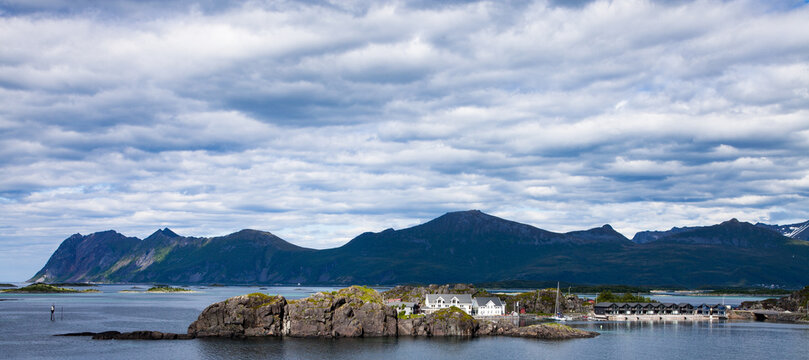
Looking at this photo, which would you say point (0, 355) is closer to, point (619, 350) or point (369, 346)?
point (369, 346)

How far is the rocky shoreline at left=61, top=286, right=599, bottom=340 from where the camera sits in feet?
400

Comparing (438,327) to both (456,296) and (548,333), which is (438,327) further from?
(456,296)

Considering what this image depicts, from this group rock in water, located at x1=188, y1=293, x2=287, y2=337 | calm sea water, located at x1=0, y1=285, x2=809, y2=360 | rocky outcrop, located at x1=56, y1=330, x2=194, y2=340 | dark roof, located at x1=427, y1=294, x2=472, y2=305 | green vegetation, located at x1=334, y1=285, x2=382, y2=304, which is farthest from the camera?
dark roof, located at x1=427, y1=294, x2=472, y2=305

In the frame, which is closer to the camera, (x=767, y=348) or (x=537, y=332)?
(x=767, y=348)

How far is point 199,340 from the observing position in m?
116

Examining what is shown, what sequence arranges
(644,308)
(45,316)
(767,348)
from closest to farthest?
(767,348) → (45,316) → (644,308)

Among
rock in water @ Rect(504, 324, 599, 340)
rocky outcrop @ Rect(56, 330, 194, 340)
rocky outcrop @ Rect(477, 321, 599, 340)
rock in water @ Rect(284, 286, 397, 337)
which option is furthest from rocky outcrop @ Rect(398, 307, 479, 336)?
rocky outcrop @ Rect(56, 330, 194, 340)

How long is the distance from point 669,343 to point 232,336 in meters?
84.8

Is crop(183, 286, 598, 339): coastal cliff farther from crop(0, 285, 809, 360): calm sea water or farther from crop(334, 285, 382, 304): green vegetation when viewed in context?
crop(0, 285, 809, 360): calm sea water

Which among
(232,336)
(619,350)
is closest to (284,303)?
(232,336)

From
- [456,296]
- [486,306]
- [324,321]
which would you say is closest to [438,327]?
[324,321]

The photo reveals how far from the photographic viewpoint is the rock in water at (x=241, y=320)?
121531 mm

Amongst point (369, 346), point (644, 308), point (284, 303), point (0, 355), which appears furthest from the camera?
point (644, 308)

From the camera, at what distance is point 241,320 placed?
122 meters
